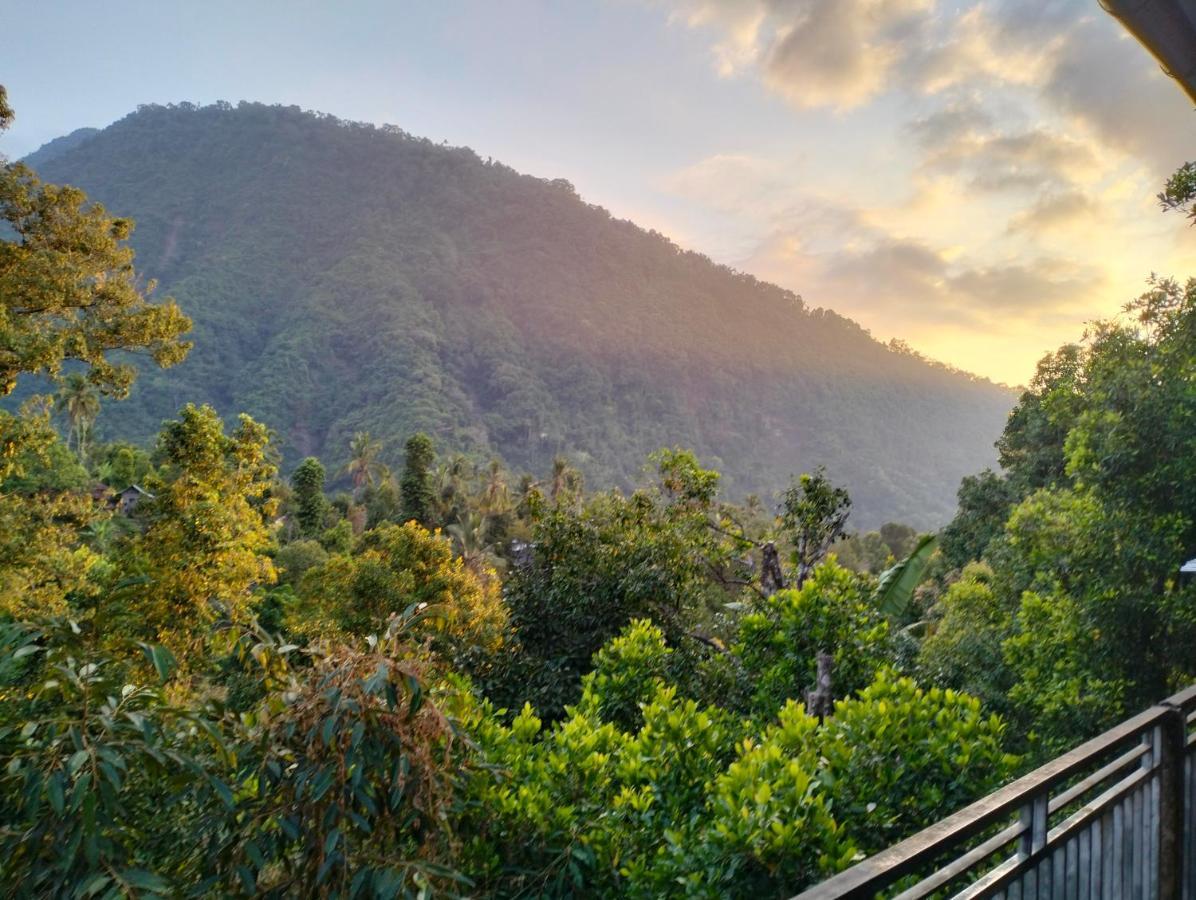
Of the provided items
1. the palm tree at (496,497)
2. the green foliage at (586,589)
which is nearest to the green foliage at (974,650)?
the green foliage at (586,589)

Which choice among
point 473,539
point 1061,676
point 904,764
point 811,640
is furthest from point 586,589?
point 473,539

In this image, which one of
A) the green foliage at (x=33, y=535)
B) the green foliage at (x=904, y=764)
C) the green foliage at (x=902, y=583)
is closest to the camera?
the green foliage at (x=904, y=764)

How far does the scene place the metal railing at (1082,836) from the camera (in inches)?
57.1

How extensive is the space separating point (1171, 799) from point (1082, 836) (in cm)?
60

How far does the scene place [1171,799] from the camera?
2.29m

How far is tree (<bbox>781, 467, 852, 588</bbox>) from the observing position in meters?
7.38

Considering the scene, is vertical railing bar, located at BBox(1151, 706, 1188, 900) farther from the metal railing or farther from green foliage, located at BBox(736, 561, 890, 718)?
green foliage, located at BBox(736, 561, 890, 718)

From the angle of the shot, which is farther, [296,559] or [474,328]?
[474,328]

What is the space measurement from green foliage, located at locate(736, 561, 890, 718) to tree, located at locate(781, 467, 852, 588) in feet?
7.91

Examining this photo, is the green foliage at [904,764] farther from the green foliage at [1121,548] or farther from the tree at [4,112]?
the tree at [4,112]

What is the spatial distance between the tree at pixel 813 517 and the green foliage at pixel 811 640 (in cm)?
241

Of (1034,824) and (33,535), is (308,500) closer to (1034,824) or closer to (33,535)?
(33,535)

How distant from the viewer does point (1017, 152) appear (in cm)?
912

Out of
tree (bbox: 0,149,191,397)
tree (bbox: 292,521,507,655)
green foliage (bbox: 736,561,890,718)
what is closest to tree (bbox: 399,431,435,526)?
tree (bbox: 292,521,507,655)
